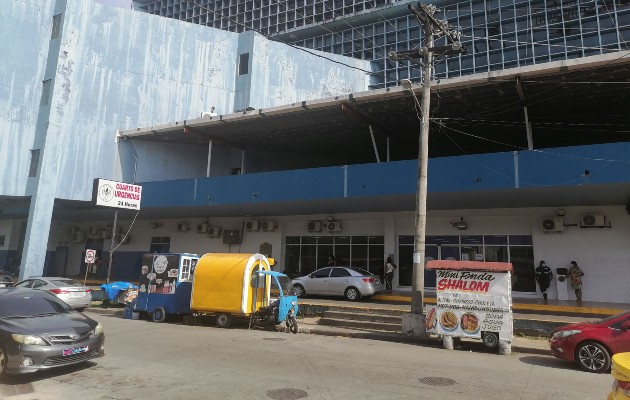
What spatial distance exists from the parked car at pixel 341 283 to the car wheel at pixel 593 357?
30.7 feet

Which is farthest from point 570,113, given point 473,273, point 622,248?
point 473,273

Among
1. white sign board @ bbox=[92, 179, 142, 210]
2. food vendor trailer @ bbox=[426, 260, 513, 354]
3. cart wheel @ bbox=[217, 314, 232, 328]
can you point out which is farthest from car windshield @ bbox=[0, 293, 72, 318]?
white sign board @ bbox=[92, 179, 142, 210]

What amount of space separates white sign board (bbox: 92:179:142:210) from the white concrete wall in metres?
5.79

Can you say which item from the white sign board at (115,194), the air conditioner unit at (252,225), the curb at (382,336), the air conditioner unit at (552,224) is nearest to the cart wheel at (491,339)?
the curb at (382,336)

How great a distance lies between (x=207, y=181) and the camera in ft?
71.2

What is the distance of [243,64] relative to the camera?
103 feet

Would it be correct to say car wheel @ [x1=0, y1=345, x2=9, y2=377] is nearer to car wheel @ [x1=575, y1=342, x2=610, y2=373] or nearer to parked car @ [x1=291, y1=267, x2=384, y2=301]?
car wheel @ [x1=575, y1=342, x2=610, y2=373]

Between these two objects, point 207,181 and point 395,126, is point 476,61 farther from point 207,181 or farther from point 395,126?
point 207,181

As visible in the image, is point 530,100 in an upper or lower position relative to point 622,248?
upper

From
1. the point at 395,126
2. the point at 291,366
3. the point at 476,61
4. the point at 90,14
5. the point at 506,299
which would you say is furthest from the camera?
the point at 476,61

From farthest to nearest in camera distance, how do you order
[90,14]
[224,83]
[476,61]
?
[476,61], [224,83], [90,14]

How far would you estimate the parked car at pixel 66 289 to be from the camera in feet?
51.6

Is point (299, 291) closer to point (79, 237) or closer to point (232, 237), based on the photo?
point (232, 237)

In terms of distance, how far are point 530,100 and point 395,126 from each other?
20.4 feet
